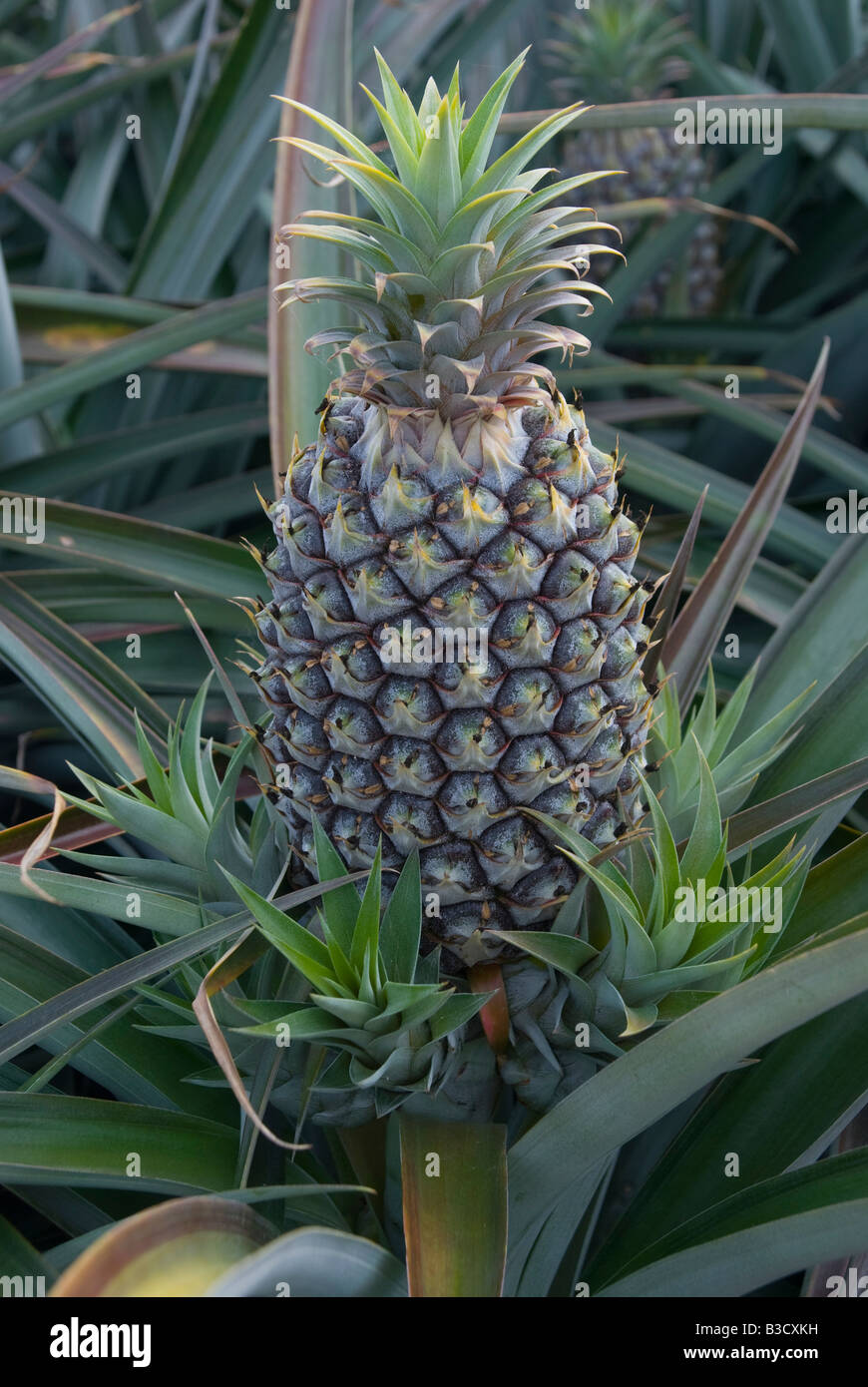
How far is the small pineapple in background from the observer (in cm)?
258

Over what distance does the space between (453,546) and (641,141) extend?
2148 millimetres

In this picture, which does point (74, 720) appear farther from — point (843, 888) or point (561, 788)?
point (843, 888)

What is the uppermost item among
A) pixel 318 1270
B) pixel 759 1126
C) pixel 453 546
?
pixel 453 546

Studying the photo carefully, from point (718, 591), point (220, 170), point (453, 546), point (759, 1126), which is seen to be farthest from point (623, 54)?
point (759, 1126)

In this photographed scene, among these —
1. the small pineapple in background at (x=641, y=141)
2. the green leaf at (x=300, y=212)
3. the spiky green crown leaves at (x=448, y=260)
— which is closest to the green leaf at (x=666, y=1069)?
the spiky green crown leaves at (x=448, y=260)

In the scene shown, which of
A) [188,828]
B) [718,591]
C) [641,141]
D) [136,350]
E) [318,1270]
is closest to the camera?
[318,1270]

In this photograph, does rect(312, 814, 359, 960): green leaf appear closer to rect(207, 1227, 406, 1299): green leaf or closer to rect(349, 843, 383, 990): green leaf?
rect(349, 843, 383, 990): green leaf

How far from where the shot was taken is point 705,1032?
783 millimetres

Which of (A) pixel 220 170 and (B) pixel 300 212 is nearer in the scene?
(B) pixel 300 212

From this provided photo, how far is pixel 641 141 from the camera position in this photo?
2621mm

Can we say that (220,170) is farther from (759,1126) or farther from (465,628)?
(759,1126)

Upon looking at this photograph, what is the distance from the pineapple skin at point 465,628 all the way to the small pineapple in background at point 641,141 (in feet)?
5.84

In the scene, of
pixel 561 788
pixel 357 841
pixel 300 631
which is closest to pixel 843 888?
pixel 561 788

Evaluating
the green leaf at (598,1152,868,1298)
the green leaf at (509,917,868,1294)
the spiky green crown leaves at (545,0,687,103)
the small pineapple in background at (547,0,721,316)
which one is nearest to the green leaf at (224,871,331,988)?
the green leaf at (509,917,868,1294)
